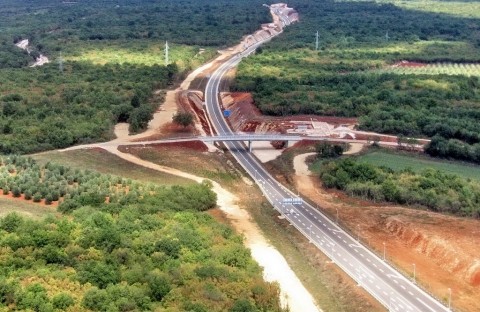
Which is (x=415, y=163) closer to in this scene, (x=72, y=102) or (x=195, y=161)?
(x=195, y=161)

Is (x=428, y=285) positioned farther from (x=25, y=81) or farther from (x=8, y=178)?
(x=25, y=81)

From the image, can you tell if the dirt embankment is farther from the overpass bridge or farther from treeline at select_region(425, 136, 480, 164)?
treeline at select_region(425, 136, 480, 164)

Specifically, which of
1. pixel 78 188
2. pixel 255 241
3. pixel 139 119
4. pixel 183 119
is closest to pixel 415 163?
pixel 183 119

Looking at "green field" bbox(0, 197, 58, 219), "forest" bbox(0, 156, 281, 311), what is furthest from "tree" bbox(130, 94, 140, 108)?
"green field" bbox(0, 197, 58, 219)

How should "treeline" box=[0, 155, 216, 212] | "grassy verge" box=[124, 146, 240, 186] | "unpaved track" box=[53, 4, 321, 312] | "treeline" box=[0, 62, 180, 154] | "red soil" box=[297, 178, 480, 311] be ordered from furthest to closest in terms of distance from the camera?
1. "treeline" box=[0, 62, 180, 154]
2. "grassy verge" box=[124, 146, 240, 186]
3. "treeline" box=[0, 155, 216, 212]
4. "red soil" box=[297, 178, 480, 311]
5. "unpaved track" box=[53, 4, 321, 312]

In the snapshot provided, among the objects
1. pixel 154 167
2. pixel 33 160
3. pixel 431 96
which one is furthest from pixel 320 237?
pixel 431 96

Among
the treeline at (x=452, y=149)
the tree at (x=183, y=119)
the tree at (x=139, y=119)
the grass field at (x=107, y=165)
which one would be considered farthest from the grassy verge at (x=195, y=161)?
the treeline at (x=452, y=149)
